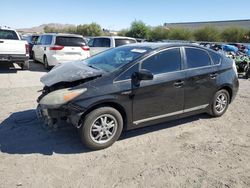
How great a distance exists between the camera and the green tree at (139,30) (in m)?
67.4

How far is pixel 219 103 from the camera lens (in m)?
5.93

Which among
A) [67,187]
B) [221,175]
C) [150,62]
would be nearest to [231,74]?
[150,62]

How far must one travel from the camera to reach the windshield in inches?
183

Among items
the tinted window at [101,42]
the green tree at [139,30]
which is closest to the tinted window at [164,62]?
the tinted window at [101,42]

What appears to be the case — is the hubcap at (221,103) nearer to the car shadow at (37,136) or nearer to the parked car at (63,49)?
the car shadow at (37,136)

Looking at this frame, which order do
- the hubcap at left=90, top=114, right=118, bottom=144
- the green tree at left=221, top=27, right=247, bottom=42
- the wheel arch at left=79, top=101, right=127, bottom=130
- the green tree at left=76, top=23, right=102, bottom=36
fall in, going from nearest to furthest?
the wheel arch at left=79, top=101, right=127, bottom=130 < the hubcap at left=90, top=114, right=118, bottom=144 < the green tree at left=221, top=27, right=247, bottom=42 < the green tree at left=76, top=23, right=102, bottom=36

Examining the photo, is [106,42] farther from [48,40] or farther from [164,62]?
[164,62]

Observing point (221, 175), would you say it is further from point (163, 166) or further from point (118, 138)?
point (118, 138)

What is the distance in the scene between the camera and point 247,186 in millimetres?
3463

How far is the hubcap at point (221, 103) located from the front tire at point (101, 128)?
2.53 meters

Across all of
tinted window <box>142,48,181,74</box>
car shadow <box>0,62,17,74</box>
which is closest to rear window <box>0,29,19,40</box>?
car shadow <box>0,62,17,74</box>

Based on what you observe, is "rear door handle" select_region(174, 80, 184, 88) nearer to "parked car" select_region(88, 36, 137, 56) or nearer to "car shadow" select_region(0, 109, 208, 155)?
"car shadow" select_region(0, 109, 208, 155)

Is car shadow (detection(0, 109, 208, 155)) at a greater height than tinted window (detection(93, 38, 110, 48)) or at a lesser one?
lesser

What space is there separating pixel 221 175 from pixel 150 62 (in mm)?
2095
